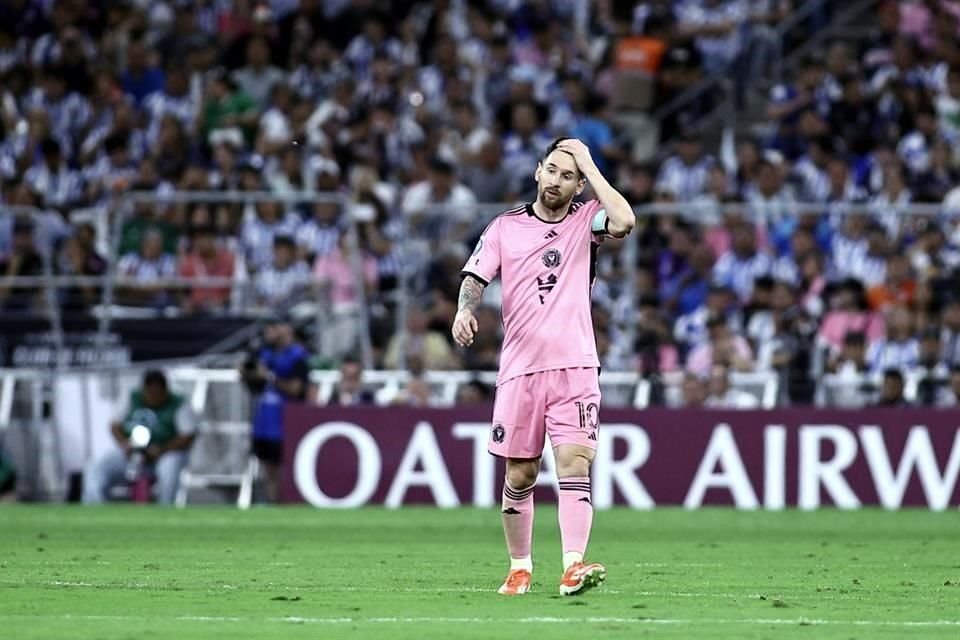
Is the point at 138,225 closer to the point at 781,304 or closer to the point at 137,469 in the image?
the point at 137,469

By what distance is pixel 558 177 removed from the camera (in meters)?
11.0

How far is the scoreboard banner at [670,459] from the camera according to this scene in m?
21.5

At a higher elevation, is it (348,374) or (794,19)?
(794,19)

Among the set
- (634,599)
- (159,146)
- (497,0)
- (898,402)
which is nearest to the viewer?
(634,599)

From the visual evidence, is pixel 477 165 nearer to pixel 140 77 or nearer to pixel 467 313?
pixel 140 77

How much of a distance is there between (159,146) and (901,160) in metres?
10.0

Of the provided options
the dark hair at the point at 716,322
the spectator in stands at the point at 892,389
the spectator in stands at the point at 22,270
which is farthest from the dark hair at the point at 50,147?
the spectator in stands at the point at 892,389

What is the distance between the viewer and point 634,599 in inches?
427

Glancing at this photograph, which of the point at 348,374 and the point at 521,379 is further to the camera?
the point at 348,374

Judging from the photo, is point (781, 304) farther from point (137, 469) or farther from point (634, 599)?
point (634, 599)

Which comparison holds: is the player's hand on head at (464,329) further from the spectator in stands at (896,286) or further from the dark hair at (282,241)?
the dark hair at (282,241)

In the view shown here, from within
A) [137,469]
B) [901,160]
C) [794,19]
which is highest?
[794,19]

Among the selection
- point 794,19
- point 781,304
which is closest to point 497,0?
point 794,19

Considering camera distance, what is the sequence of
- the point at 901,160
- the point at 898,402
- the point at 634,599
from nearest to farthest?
the point at 634,599
the point at 898,402
the point at 901,160
